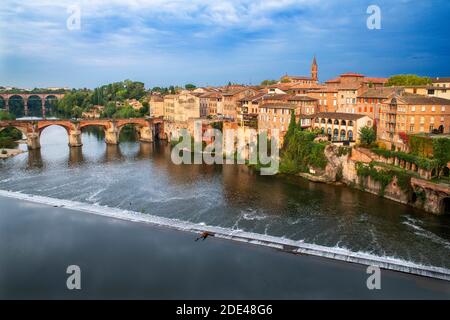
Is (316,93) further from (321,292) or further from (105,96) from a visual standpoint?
(105,96)

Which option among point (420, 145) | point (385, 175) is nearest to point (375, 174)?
point (385, 175)

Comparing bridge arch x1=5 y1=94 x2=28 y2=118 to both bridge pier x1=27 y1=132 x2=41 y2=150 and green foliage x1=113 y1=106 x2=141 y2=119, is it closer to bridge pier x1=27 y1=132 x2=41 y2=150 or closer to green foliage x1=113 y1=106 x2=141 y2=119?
green foliage x1=113 y1=106 x2=141 y2=119

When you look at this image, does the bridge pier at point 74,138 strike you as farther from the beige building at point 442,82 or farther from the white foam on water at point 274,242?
the beige building at point 442,82

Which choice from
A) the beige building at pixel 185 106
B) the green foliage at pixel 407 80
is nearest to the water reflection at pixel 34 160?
the beige building at pixel 185 106

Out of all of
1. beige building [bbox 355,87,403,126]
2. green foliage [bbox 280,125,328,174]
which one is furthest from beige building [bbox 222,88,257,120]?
beige building [bbox 355,87,403,126]

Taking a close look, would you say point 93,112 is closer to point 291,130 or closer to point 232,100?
point 232,100
